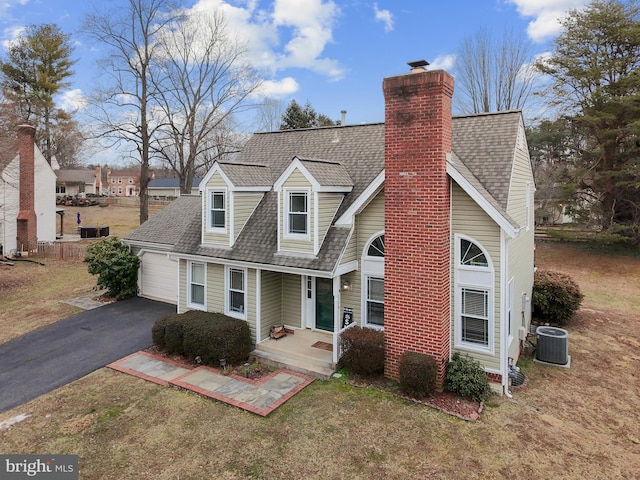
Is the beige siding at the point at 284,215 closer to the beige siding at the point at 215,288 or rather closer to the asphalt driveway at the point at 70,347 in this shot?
the beige siding at the point at 215,288

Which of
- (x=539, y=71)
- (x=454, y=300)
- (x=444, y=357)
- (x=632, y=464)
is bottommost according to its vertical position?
(x=632, y=464)

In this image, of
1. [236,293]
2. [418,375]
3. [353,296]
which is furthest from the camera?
[236,293]

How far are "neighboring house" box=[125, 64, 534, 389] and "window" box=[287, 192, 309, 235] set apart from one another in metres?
0.03

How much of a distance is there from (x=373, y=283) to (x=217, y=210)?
557cm

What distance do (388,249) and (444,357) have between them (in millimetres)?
2881

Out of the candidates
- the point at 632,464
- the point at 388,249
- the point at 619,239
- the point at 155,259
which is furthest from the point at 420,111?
the point at 619,239

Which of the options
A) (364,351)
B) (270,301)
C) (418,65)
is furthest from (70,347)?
(418,65)

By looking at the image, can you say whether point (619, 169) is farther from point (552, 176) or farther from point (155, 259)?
A: point (155, 259)

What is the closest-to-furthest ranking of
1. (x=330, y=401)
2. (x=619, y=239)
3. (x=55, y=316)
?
(x=330, y=401) → (x=55, y=316) → (x=619, y=239)

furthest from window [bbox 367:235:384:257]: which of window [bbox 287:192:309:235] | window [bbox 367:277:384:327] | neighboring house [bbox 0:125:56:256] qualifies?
neighboring house [bbox 0:125:56:256]

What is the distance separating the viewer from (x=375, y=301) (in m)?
11.2

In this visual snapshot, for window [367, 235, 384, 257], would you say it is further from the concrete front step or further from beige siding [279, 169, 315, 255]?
the concrete front step

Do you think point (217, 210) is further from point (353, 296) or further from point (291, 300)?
point (353, 296)

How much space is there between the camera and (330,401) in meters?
9.05
